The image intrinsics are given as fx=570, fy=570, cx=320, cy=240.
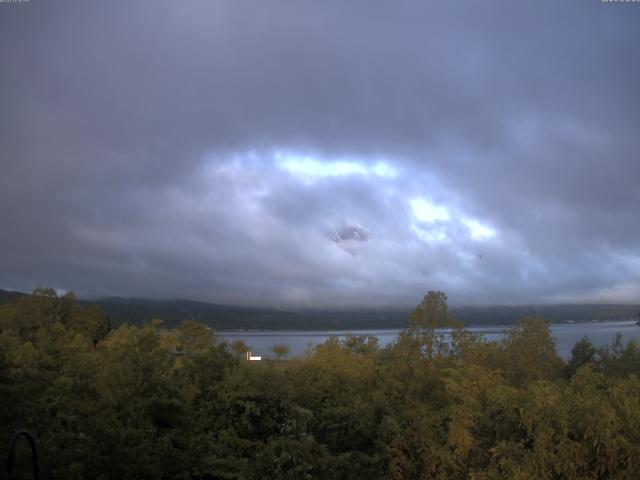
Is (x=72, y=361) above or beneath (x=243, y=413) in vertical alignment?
above

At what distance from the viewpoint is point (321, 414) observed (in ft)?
45.8

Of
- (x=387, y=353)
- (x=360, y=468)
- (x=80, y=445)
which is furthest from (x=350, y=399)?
(x=80, y=445)

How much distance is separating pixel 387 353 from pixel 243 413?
6.22 meters

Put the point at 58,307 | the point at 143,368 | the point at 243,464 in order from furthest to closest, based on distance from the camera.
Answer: the point at 58,307 → the point at 143,368 → the point at 243,464

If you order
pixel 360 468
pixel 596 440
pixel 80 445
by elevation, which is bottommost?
pixel 360 468

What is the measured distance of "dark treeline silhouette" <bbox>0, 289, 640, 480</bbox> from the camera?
8109 millimetres

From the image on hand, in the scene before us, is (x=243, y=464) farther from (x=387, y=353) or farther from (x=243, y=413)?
(x=387, y=353)

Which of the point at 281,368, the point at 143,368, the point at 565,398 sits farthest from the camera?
the point at 281,368

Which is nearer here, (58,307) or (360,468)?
(360,468)

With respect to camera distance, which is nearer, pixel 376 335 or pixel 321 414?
pixel 321 414

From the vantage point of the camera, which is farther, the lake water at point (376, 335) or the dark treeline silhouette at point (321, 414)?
the lake water at point (376, 335)

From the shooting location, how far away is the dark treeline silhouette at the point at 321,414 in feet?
26.6

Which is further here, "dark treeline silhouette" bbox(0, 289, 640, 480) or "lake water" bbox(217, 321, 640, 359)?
"lake water" bbox(217, 321, 640, 359)

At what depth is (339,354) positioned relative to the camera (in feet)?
61.0
